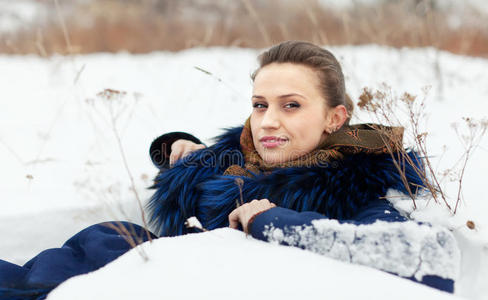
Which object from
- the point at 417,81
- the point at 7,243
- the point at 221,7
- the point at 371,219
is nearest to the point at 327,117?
the point at 371,219

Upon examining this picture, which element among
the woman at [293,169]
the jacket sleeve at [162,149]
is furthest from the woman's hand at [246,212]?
the jacket sleeve at [162,149]

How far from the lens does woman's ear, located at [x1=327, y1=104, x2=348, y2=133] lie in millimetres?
1878

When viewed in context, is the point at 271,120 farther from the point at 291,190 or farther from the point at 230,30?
the point at 230,30

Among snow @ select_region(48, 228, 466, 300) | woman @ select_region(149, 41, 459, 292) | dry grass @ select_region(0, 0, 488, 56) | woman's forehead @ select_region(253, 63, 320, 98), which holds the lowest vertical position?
snow @ select_region(48, 228, 466, 300)

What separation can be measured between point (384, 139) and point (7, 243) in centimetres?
198

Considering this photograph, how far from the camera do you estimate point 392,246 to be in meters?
1.23

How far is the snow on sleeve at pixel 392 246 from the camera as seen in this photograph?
1202mm

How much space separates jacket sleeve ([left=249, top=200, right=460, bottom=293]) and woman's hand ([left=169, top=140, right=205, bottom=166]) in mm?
1071

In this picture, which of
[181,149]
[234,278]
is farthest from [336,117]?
[234,278]

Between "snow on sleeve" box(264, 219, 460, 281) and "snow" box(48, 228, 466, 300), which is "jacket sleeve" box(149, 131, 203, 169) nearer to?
"snow" box(48, 228, 466, 300)

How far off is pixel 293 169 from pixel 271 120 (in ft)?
0.80

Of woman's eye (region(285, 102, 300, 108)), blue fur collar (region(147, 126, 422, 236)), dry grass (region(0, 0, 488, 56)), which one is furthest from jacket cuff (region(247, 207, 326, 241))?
dry grass (region(0, 0, 488, 56))

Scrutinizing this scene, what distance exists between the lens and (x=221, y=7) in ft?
39.1

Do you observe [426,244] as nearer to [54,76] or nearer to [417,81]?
[417,81]
